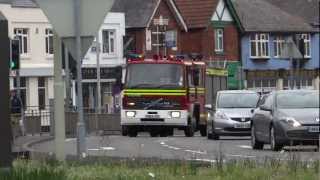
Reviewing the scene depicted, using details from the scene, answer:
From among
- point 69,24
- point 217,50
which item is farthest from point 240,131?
point 217,50

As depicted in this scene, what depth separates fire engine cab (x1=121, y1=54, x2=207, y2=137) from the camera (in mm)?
34062

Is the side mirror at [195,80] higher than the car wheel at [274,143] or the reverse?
higher

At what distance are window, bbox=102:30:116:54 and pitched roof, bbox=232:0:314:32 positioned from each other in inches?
529

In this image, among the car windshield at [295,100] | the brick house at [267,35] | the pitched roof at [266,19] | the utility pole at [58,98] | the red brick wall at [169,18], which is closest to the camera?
the utility pole at [58,98]

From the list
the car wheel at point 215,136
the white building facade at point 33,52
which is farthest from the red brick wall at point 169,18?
the car wheel at point 215,136

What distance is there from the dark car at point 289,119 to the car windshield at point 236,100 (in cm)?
894

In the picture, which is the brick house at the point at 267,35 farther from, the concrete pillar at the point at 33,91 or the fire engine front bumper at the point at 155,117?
the fire engine front bumper at the point at 155,117

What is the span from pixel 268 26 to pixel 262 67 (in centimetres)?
334

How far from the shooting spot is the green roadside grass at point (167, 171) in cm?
1216

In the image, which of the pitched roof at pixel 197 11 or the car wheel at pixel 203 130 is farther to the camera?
the pitched roof at pixel 197 11

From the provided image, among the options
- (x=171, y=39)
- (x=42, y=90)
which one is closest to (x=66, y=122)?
(x=42, y=90)

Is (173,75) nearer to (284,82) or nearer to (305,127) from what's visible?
(305,127)

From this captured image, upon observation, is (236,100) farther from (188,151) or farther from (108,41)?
(108,41)

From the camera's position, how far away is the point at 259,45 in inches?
3199
